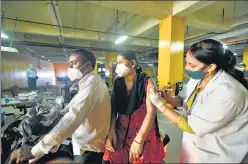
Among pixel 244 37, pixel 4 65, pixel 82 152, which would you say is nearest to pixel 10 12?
pixel 4 65

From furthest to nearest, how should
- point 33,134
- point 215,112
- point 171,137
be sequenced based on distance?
point 171,137 → point 33,134 → point 215,112

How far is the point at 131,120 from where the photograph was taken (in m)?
0.75

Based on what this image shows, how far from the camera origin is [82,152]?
718mm

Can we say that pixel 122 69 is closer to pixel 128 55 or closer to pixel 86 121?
pixel 128 55

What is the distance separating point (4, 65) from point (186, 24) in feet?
3.27

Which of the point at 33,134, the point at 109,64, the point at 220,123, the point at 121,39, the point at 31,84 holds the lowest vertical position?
the point at 33,134

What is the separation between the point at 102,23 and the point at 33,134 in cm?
70

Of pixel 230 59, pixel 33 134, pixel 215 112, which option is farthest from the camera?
pixel 33 134

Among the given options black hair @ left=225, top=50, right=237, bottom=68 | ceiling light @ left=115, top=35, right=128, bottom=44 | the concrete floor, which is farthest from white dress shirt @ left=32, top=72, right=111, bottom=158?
black hair @ left=225, top=50, right=237, bottom=68

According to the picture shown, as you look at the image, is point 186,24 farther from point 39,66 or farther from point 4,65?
point 4,65

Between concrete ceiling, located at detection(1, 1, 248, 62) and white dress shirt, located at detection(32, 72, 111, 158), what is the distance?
0.18 m

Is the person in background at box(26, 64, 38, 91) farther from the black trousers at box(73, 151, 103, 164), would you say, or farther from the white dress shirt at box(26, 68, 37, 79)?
the black trousers at box(73, 151, 103, 164)

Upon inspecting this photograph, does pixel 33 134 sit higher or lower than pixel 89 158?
higher

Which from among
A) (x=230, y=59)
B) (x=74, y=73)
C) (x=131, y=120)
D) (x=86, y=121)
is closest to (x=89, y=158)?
(x=86, y=121)
